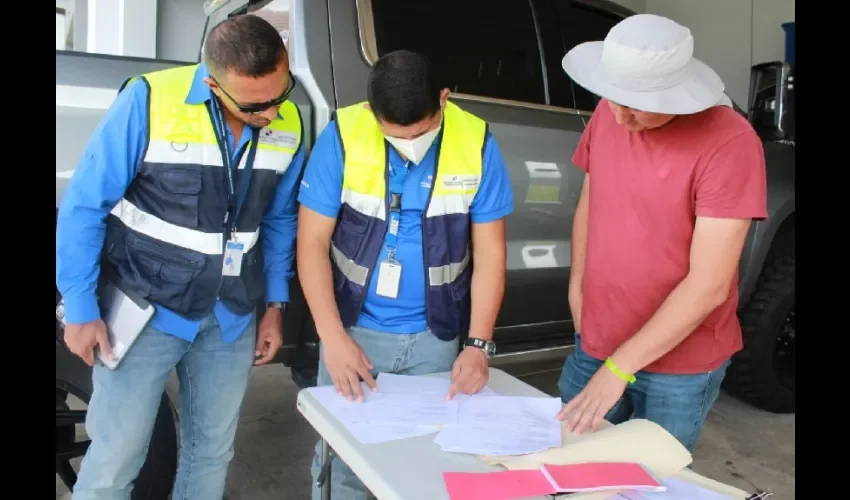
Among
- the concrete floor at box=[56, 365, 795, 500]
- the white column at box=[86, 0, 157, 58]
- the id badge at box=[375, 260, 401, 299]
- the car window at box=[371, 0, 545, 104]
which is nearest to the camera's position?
the id badge at box=[375, 260, 401, 299]

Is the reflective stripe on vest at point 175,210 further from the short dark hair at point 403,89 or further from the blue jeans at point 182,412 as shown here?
the short dark hair at point 403,89

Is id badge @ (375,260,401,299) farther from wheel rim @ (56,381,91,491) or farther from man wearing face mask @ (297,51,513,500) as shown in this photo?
wheel rim @ (56,381,91,491)

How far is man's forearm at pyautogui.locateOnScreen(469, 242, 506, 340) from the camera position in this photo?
5.58 feet

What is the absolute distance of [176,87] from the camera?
1.45m

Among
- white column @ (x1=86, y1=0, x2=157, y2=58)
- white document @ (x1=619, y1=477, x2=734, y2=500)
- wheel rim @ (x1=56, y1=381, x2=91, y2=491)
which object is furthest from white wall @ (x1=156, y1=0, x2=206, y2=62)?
white document @ (x1=619, y1=477, x2=734, y2=500)

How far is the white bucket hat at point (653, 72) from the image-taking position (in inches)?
51.6

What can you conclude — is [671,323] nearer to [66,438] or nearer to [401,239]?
[401,239]

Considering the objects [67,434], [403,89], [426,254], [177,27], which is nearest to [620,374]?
[426,254]

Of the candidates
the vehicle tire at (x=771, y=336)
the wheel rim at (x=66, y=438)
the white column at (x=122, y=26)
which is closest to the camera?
the wheel rim at (x=66, y=438)

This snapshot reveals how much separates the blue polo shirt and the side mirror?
5.49 feet

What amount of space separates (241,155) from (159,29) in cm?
518

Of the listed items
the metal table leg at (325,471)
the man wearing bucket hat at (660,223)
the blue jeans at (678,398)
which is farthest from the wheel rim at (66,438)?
the blue jeans at (678,398)

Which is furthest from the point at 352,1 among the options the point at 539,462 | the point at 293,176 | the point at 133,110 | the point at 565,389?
the point at 539,462

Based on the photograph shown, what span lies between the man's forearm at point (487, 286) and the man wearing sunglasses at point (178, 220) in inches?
21.1
